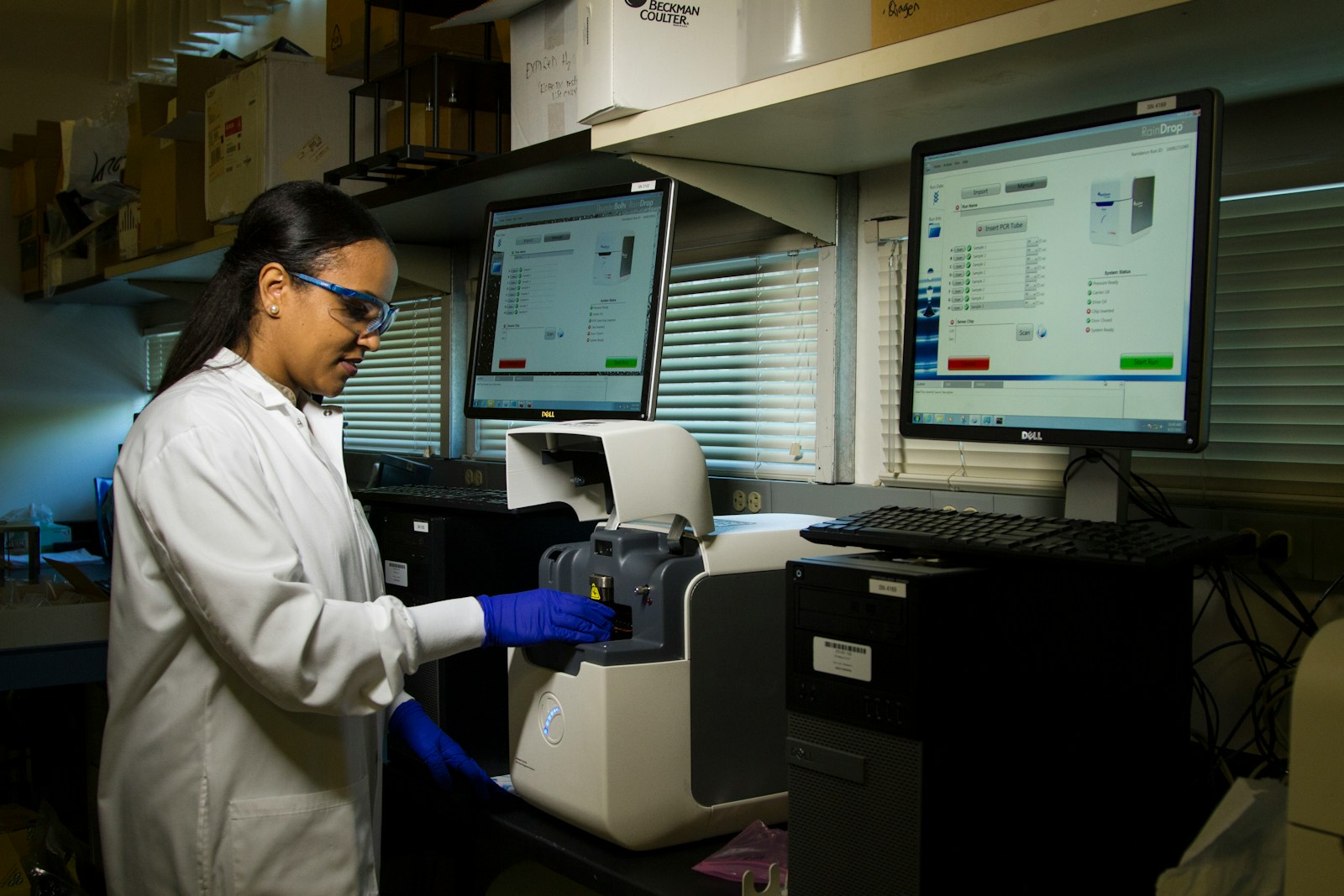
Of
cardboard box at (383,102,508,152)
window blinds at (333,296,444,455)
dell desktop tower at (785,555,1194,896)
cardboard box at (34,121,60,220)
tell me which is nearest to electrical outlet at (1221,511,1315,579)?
dell desktop tower at (785,555,1194,896)

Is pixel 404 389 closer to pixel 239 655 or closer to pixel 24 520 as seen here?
pixel 24 520

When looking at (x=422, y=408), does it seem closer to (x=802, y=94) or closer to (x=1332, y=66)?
(x=802, y=94)

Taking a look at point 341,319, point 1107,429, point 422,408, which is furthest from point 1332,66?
point 422,408

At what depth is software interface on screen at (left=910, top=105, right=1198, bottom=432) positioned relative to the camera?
115cm

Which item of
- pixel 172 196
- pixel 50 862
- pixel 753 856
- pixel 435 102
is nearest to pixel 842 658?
pixel 753 856

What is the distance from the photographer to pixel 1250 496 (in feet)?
4.41

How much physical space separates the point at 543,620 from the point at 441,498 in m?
0.51

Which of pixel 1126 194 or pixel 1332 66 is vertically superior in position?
pixel 1332 66

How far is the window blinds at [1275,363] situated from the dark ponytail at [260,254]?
3.53 ft

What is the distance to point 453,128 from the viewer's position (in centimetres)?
218

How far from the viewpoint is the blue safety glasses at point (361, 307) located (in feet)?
4.56

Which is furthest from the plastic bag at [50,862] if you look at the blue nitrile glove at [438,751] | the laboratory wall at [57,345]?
the laboratory wall at [57,345]

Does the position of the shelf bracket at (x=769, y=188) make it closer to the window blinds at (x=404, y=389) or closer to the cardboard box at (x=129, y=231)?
the window blinds at (x=404, y=389)

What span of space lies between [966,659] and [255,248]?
980 millimetres
